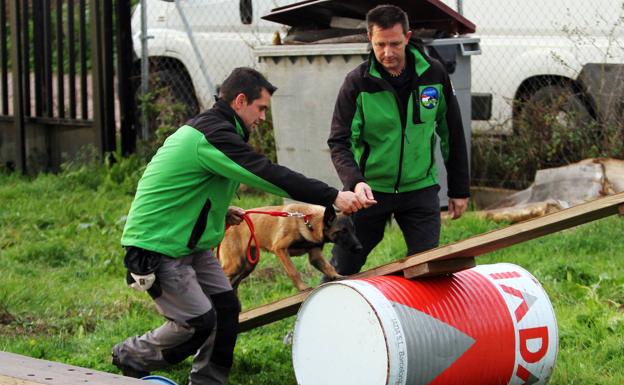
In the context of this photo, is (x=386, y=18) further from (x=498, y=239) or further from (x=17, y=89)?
(x=17, y=89)

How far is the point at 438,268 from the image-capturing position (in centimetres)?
478

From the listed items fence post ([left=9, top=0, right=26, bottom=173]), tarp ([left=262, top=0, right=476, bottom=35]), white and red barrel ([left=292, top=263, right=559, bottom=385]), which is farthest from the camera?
fence post ([left=9, top=0, right=26, bottom=173])

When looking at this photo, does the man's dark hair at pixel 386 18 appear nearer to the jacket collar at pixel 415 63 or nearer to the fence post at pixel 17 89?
the jacket collar at pixel 415 63

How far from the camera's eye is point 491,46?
9.91 m

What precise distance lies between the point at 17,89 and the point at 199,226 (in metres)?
7.54

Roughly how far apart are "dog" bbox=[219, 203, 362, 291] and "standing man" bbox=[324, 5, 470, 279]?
0.43 ft

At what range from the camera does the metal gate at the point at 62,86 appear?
11.2 meters

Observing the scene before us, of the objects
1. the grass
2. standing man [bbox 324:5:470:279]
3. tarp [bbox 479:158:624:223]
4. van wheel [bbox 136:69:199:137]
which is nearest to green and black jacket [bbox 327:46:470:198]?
standing man [bbox 324:5:470:279]

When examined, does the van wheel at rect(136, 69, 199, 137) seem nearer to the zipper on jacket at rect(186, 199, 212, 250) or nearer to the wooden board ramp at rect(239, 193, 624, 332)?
the zipper on jacket at rect(186, 199, 212, 250)

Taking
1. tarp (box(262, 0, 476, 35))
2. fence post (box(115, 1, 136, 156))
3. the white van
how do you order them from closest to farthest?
tarp (box(262, 0, 476, 35)), the white van, fence post (box(115, 1, 136, 156))

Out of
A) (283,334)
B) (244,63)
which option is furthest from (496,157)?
(283,334)

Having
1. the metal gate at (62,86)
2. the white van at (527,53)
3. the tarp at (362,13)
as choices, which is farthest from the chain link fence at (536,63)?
the tarp at (362,13)

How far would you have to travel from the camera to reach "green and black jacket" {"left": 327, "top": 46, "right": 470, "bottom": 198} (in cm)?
565

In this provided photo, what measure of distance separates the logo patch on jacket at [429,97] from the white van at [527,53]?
4038 millimetres
